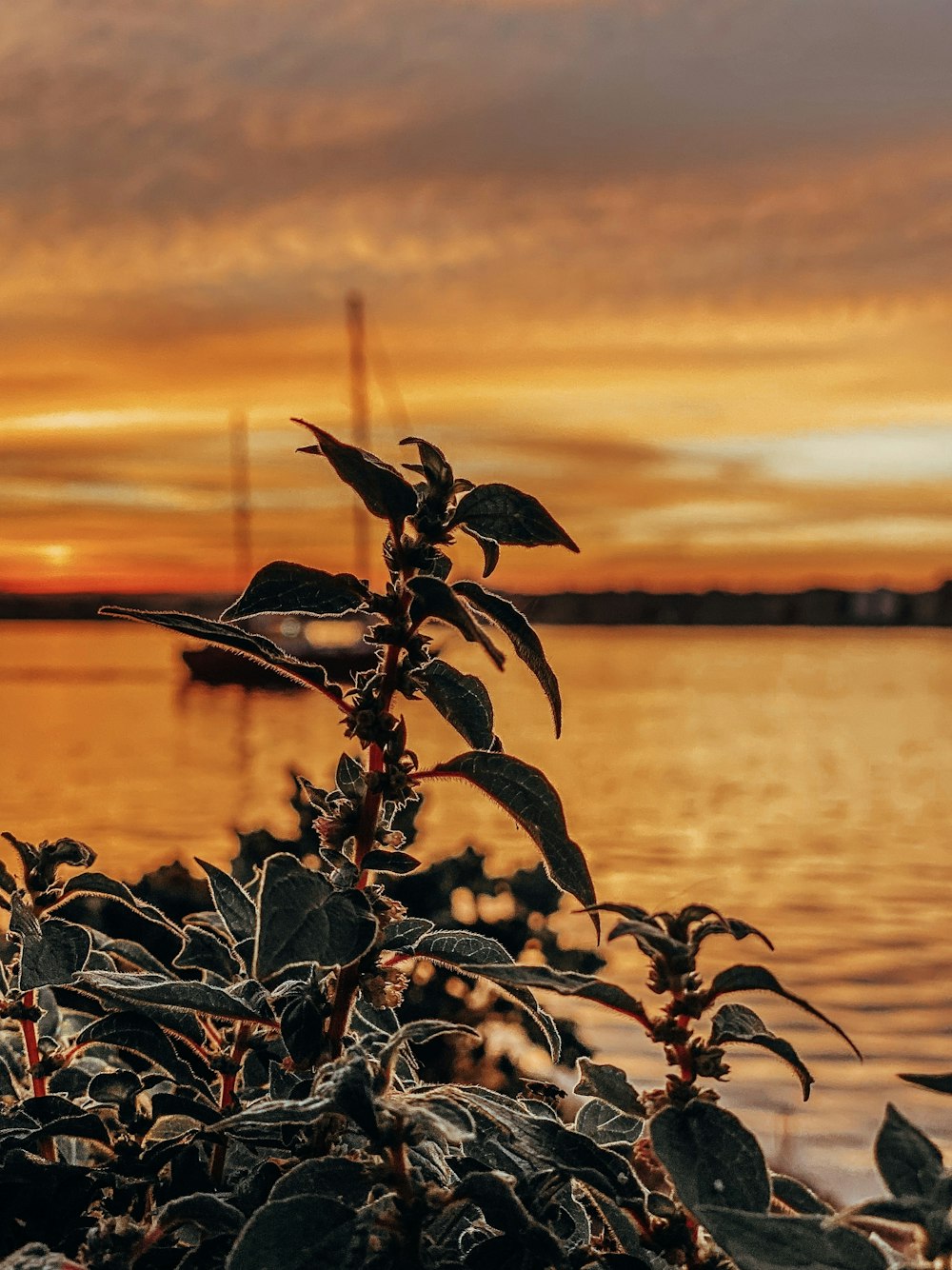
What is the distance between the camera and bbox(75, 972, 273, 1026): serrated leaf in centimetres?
136

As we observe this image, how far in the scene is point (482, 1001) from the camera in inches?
186

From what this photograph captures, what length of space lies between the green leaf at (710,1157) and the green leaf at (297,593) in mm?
522

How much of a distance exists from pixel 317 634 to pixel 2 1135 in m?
56.8

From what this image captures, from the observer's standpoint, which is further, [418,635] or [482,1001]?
[482,1001]

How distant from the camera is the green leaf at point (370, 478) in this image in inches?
52.5

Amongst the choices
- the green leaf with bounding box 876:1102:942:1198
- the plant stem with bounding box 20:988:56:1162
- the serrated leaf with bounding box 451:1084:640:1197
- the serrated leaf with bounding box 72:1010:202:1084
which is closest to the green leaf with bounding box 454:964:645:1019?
the serrated leaf with bounding box 451:1084:640:1197

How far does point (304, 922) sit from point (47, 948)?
0.46 meters

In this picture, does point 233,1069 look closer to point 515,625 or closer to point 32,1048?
point 32,1048

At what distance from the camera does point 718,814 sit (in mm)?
23141

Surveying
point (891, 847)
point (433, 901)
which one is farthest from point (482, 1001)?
point (891, 847)

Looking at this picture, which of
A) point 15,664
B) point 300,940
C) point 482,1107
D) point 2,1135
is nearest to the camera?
point 300,940

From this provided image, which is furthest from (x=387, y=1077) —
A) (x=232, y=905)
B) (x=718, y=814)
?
(x=718, y=814)

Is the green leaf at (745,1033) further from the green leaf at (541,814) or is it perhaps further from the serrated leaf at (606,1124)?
the serrated leaf at (606,1124)

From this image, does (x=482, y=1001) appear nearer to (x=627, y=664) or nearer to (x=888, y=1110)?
(x=888, y=1110)
